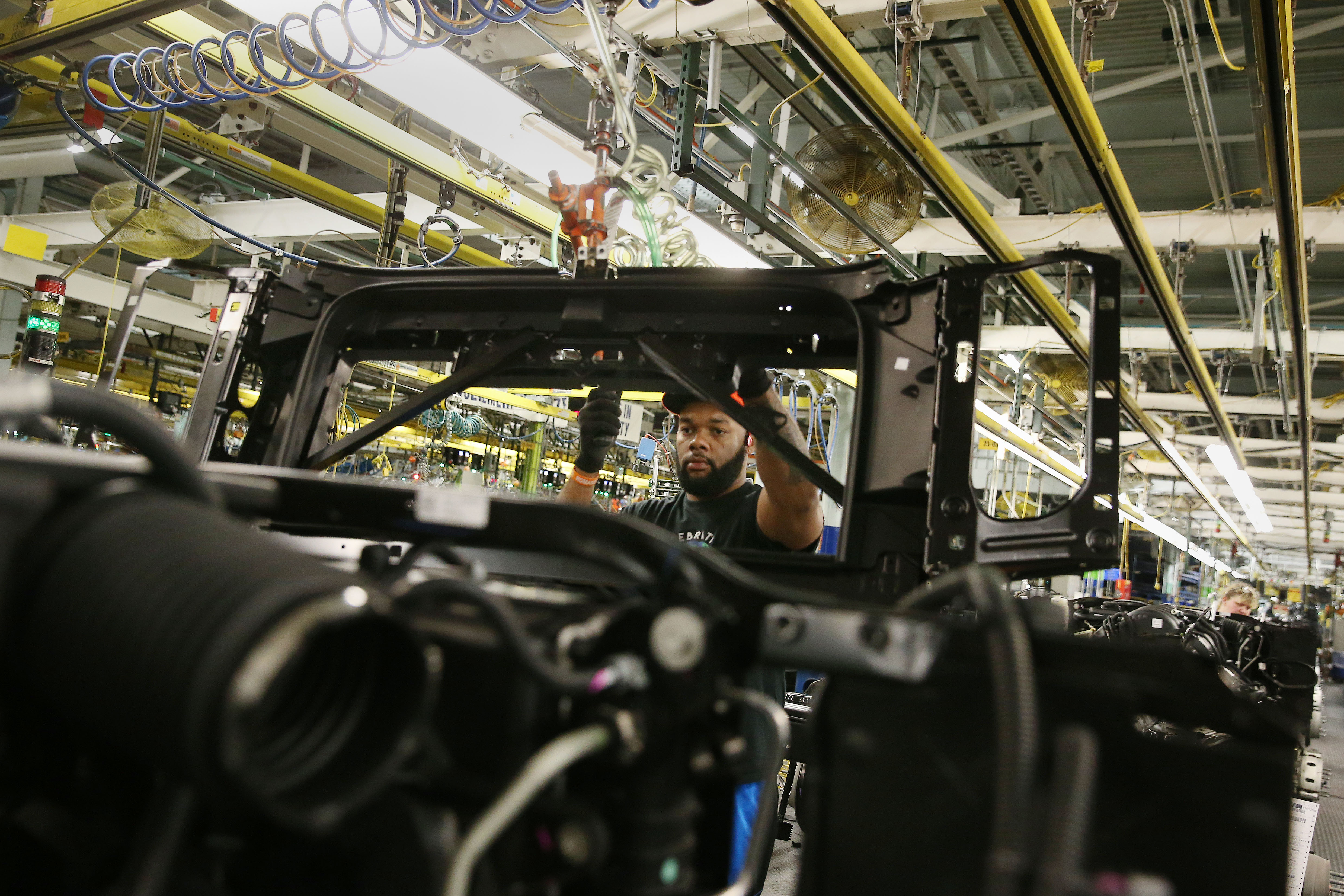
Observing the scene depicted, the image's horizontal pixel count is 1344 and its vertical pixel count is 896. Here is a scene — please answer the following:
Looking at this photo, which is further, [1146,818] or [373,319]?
[373,319]

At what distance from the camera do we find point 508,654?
73 cm

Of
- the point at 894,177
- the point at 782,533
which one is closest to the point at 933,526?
the point at 782,533

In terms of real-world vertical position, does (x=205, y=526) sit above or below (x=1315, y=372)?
below

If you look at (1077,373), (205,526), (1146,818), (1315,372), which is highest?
(1315,372)

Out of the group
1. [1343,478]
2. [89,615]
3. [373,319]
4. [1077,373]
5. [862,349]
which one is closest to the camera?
[89,615]

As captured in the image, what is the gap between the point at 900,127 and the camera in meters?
3.18

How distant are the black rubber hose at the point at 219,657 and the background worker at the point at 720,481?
183 centimetres

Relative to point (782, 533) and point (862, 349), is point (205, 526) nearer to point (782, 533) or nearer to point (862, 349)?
point (862, 349)

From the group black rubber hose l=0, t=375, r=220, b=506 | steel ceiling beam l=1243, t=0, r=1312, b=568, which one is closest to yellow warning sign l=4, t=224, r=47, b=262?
black rubber hose l=0, t=375, r=220, b=506

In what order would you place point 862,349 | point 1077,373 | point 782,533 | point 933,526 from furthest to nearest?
1. point 1077,373
2. point 782,533
3. point 862,349
4. point 933,526

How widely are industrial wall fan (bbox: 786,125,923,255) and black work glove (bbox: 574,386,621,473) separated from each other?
151 cm

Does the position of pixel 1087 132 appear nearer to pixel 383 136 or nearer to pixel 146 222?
pixel 383 136

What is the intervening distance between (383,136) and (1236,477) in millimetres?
8548

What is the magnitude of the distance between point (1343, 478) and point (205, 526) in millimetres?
14208
